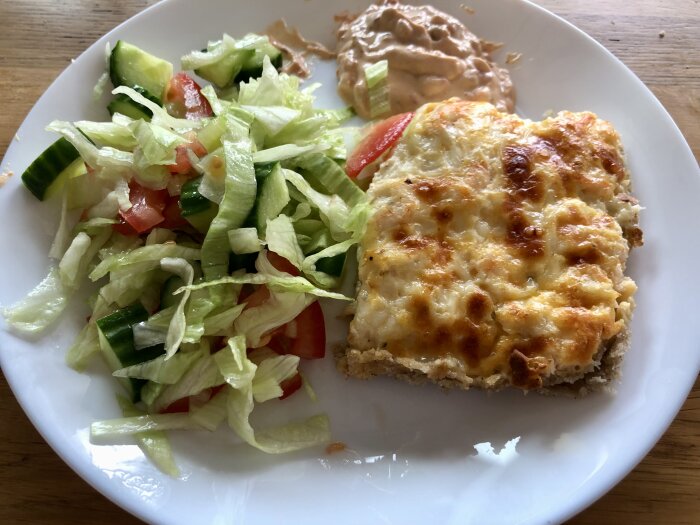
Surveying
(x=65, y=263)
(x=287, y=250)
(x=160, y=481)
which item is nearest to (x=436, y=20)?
(x=287, y=250)

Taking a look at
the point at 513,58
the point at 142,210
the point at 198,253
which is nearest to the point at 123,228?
the point at 142,210

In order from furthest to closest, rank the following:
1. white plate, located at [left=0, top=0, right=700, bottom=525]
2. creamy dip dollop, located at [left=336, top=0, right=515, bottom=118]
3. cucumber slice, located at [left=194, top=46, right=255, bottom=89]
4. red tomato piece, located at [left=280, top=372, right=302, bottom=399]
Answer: creamy dip dollop, located at [left=336, top=0, right=515, bottom=118], cucumber slice, located at [left=194, top=46, right=255, bottom=89], red tomato piece, located at [left=280, top=372, right=302, bottom=399], white plate, located at [left=0, top=0, right=700, bottom=525]

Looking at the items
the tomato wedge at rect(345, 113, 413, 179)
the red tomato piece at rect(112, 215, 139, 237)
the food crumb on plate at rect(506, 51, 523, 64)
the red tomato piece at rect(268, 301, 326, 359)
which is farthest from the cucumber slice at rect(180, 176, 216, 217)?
the food crumb on plate at rect(506, 51, 523, 64)

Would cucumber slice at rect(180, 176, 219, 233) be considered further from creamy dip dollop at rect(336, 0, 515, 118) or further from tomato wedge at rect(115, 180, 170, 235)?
creamy dip dollop at rect(336, 0, 515, 118)

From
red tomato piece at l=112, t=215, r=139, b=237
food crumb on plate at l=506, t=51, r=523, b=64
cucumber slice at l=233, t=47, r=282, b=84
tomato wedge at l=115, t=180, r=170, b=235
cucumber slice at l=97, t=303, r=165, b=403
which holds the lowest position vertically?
cucumber slice at l=97, t=303, r=165, b=403

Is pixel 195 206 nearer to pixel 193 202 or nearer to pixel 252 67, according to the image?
pixel 193 202

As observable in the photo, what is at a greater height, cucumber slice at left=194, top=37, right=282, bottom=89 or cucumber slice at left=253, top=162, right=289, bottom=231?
cucumber slice at left=194, top=37, right=282, bottom=89

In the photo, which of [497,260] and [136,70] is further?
[136,70]

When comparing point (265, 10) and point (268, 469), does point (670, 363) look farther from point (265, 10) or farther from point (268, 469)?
point (265, 10)
